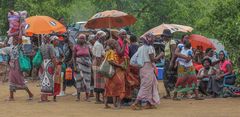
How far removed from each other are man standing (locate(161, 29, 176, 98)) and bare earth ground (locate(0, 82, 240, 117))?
579 millimetres

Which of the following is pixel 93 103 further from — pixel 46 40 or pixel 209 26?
pixel 209 26

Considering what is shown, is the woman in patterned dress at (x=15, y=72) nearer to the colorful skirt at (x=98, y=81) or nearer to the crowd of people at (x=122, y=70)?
the crowd of people at (x=122, y=70)

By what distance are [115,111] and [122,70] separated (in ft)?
3.00

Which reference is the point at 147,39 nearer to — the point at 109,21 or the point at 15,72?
the point at 109,21

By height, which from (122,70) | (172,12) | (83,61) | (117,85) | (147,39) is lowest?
(117,85)

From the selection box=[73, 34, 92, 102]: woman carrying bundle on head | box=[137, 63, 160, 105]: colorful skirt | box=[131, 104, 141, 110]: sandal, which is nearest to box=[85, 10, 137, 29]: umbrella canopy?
box=[73, 34, 92, 102]: woman carrying bundle on head

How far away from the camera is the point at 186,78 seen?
481 inches

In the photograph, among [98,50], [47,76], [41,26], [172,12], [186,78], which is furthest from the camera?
[172,12]

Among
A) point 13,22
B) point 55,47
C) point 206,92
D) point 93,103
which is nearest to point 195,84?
point 206,92

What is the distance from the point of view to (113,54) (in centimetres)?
1076

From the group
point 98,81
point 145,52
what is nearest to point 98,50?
point 98,81

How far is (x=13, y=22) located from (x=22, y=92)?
7.15 ft

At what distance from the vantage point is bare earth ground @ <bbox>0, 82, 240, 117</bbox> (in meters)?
9.88

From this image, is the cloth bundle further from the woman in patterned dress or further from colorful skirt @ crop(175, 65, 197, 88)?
colorful skirt @ crop(175, 65, 197, 88)
